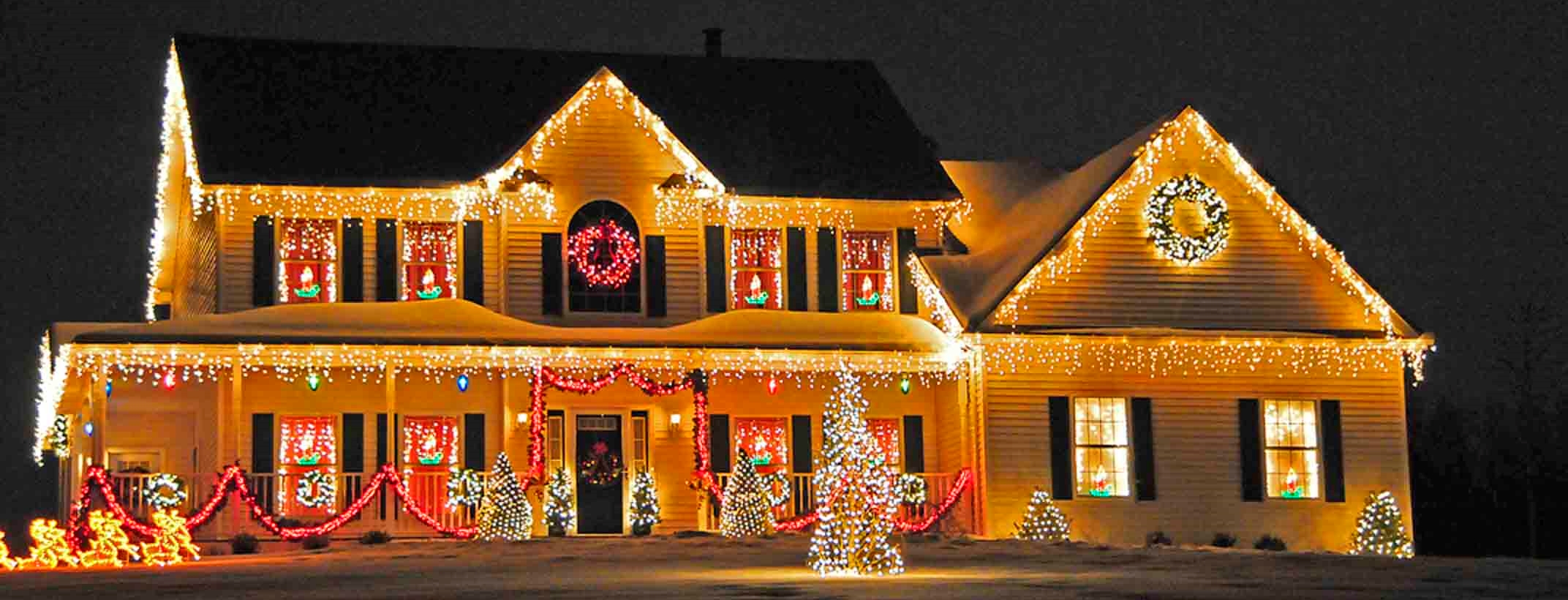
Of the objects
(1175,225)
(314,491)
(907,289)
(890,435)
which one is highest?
(1175,225)

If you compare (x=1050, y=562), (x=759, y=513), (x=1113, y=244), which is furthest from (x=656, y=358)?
(x=1050, y=562)

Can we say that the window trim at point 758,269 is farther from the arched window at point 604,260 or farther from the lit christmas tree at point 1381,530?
the lit christmas tree at point 1381,530

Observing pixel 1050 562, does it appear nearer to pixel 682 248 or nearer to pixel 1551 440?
pixel 682 248

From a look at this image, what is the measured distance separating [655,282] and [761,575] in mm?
11777

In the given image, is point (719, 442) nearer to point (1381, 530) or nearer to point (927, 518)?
point (927, 518)

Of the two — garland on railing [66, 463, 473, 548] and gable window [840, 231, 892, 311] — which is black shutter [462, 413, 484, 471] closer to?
garland on railing [66, 463, 473, 548]

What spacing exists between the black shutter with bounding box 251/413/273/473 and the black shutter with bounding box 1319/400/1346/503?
1419 cm

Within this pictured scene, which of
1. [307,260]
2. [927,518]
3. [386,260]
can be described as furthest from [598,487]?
[307,260]

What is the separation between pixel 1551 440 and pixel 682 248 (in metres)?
34.4

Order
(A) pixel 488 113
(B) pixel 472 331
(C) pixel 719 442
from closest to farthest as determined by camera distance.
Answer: (B) pixel 472 331
(C) pixel 719 442
(A) pixel 488 113

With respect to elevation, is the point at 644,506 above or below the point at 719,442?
below

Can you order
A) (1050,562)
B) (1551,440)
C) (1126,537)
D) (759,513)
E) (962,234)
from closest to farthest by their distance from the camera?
(1050,562) → (759,513) → (1126,537) → (962,234) → (1551,440)

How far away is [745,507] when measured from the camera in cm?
2661

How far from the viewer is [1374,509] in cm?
2903
